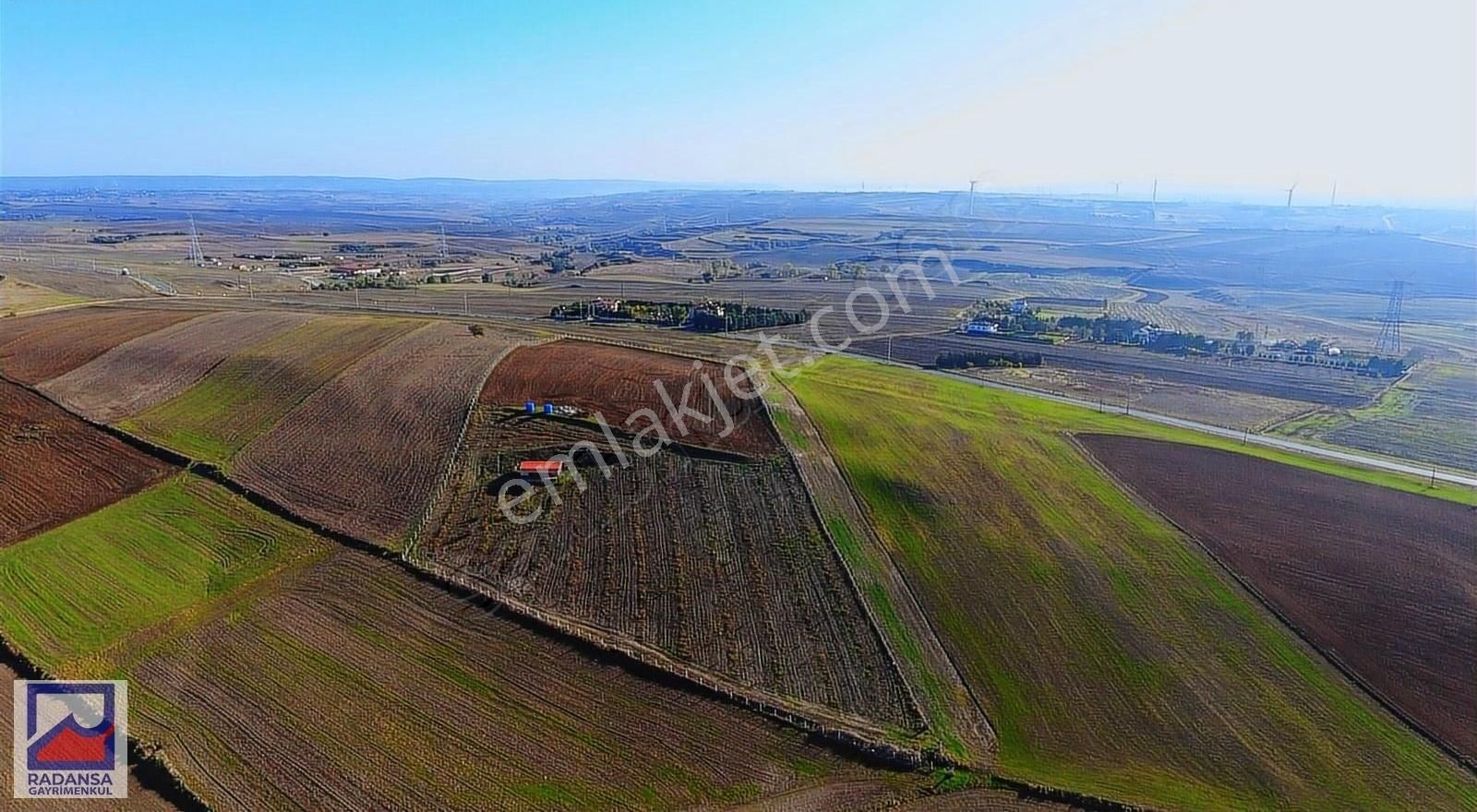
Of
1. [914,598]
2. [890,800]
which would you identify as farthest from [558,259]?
[890,800]

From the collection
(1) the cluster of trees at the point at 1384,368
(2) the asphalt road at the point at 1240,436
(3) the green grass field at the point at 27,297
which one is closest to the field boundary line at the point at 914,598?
(2) the asphalt road at the point at 1240,436

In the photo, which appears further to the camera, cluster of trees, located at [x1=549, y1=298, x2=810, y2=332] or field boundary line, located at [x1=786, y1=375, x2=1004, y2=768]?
cluster of trees, located at [x1=549, y1=298, x2=810, y2=332]

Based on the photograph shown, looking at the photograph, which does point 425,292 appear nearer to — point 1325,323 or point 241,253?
point 241,253

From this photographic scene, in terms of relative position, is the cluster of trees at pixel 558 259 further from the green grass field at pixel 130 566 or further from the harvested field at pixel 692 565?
the green grass field at pixel 130 566

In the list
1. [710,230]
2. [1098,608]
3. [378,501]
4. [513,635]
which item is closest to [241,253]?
[710,230]

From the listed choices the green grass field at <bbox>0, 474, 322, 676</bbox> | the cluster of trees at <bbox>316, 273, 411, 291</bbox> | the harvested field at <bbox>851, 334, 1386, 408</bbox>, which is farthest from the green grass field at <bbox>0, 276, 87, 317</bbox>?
the harvested field at <bbox>851, 334, 1386, 408</bbox>

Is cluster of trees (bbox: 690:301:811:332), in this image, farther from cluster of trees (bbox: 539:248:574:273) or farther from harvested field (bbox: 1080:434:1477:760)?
cluster of trees (bbox: 539:248:574:273)
